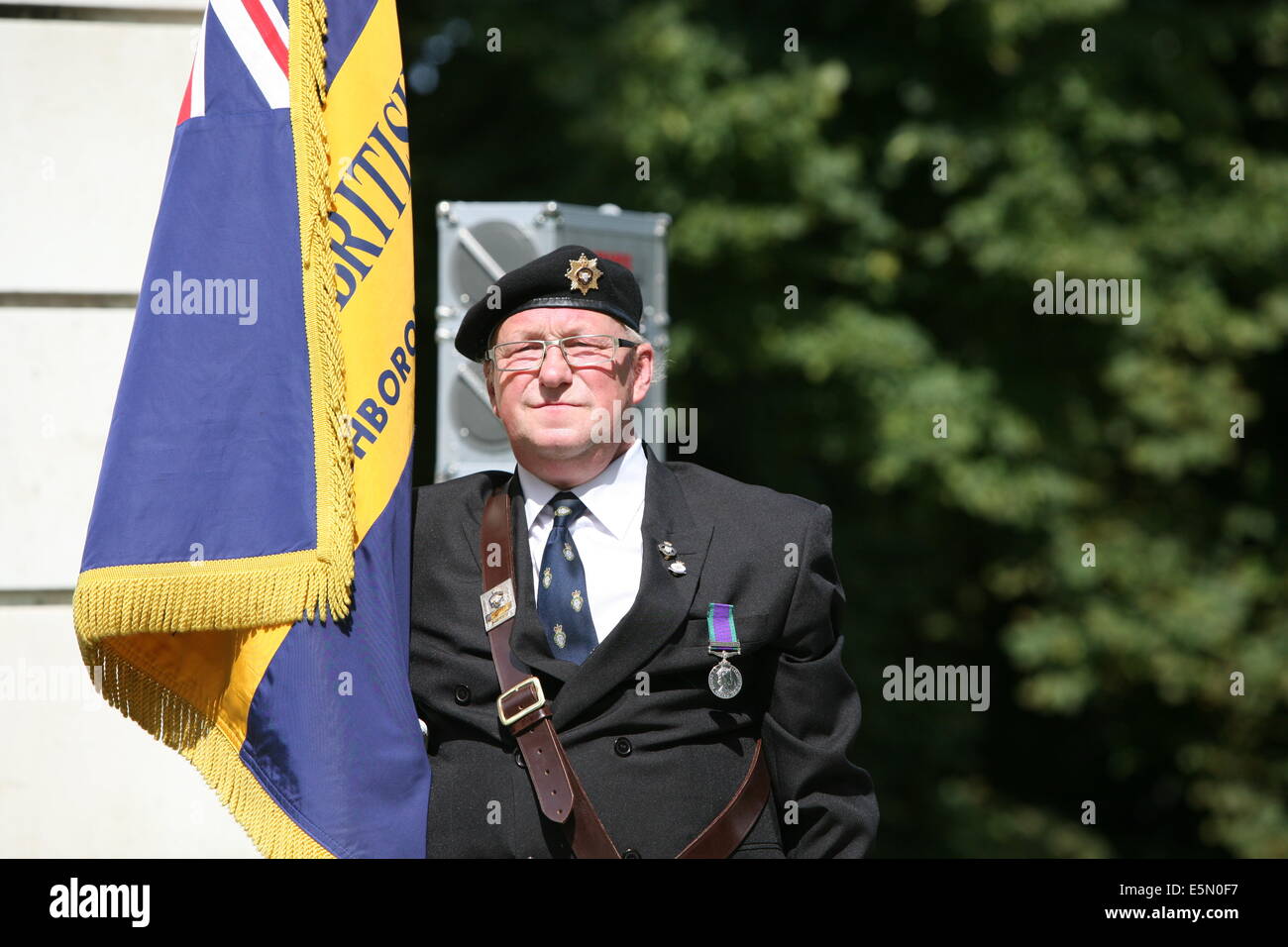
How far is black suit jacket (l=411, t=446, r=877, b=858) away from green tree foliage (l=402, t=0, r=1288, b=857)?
13.8ft

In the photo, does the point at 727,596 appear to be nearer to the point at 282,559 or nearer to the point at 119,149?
the point at 282,559

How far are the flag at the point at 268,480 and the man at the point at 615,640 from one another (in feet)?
0.39

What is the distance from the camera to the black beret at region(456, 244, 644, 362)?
2789 mm

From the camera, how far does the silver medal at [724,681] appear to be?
8.73 feet

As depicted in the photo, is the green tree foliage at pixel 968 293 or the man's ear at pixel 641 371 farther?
the green tree foliage at pixel 968 293

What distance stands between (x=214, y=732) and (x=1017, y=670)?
7617mm

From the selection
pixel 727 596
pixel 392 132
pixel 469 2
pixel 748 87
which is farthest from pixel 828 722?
pixel 469 2

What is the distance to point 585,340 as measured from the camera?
Answer: 9.09 ft
